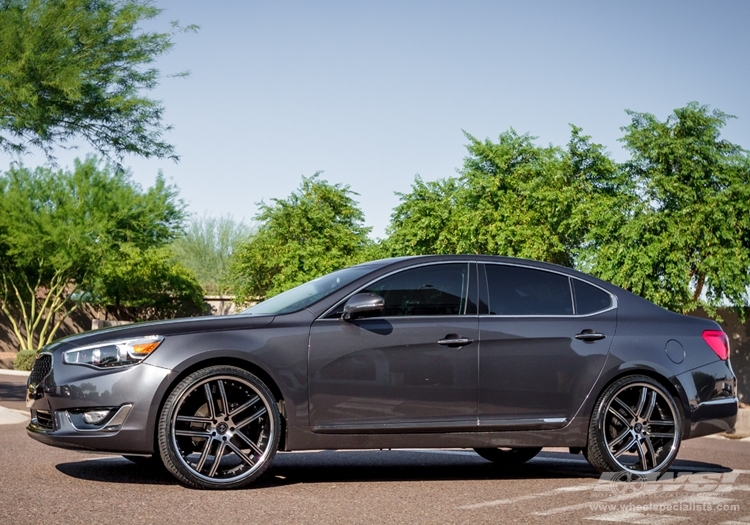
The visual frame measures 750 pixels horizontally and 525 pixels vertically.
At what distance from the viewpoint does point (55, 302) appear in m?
42.3

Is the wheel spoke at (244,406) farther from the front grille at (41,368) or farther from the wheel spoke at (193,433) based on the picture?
the front grille at (41,368)

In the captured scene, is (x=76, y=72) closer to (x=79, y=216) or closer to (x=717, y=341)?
(x=717, y=341)

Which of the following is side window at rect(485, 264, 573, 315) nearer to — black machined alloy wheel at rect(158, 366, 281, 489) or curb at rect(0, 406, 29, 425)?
black machined alloy wheel at rect(158, 366, 281, 489)

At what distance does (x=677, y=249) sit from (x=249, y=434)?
73.5 feet

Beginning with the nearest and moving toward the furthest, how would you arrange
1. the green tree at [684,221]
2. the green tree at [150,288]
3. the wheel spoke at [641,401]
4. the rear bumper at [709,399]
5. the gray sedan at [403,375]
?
the gray sedan at [403,375], the wheel spoke at [641,401], the rear bumper at [709,399], the green tree at [684,221], the green tree at [150,288]

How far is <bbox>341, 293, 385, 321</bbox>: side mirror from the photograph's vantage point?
6930 millimetres

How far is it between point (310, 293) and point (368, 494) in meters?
1.65

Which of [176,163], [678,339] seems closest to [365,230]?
[176,163]

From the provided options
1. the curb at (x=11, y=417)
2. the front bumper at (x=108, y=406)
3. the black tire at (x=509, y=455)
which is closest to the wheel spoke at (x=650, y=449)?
the black tire at (x=509, y=455)

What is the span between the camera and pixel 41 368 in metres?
6.96

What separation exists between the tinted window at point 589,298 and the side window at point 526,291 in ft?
0.23

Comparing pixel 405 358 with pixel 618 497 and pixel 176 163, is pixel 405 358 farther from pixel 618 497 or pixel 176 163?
pixel 176 163

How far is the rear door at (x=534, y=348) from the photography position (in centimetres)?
732

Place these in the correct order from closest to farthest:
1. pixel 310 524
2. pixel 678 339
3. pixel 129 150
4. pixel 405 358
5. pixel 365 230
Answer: pixel 310 524
pixel 405 358
pixel 678 339
pixel 129 150
pixel 365 230
